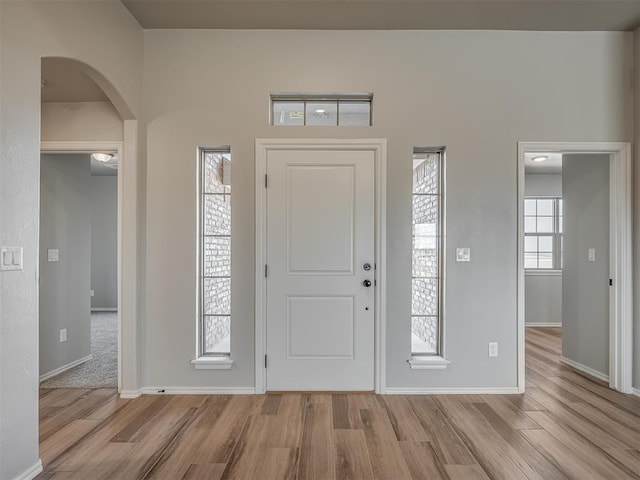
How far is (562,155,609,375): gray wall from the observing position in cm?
316

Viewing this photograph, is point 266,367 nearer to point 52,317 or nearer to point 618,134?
point 52,317

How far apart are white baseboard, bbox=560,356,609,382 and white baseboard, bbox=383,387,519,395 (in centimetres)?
98

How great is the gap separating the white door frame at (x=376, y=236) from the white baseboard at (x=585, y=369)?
2.05 m

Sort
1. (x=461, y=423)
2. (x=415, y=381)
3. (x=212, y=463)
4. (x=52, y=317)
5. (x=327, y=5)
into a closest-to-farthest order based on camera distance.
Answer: (x=212, y=463) < (x=461, y=423) < (x=327, y=5) < (x=415, y=381) < (x=52, y=317)

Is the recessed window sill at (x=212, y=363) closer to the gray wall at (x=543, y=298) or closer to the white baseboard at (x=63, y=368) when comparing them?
the white baseboard at (x=63, y=368)

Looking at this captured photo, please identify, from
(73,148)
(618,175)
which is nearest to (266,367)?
(73,148)

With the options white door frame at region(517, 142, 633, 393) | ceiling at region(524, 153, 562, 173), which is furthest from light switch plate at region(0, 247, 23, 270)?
ceiling at region(524, 153, 562, 173)

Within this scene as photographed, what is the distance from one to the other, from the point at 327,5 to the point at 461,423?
311 cm

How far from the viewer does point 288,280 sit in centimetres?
286

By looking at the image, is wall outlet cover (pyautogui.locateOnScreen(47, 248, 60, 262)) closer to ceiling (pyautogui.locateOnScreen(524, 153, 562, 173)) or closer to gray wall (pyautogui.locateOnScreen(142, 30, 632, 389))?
gray wall (pyautogui.locateOnScreen(142, 30, 632, 389))

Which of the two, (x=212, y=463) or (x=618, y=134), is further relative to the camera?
(x=618, y=134)

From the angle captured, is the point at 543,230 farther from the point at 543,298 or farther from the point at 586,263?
the point at 586,263

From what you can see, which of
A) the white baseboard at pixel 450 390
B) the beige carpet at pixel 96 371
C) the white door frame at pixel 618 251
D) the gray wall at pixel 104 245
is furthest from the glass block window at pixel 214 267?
the gray wall at pixel 104 245

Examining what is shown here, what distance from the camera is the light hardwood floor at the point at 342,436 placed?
1.88 m
